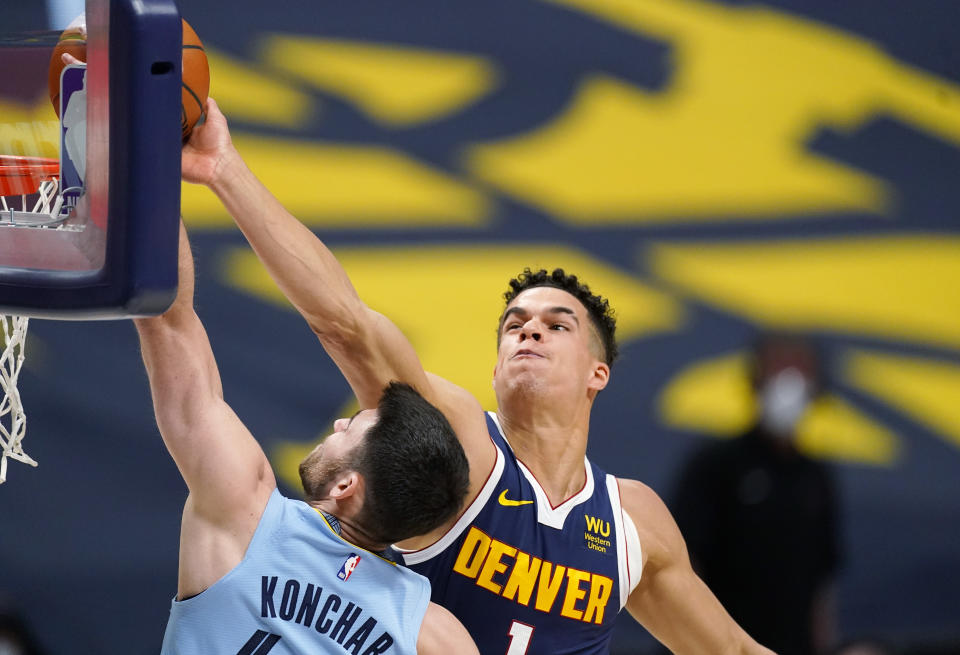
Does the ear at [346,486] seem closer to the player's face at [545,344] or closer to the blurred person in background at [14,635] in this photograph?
the player's face at [545,344]

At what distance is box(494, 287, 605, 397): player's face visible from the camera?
3105 millimetres

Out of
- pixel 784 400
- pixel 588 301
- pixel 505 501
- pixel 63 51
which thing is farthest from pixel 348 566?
pixel 784 400

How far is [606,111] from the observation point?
5172 millimetres

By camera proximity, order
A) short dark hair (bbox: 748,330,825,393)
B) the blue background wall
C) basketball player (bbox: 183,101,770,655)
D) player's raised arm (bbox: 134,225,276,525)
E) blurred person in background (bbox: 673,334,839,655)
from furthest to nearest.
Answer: short dark hair (bbox: 748,330,825,393) < blurred person in background (bbox: 673,334,839,655) < the blue background wall < basketball player (bbox: 183,101,770,655) < player's raised arm (bbox: 134,225,276,525)

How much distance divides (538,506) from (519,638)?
1.17 feet

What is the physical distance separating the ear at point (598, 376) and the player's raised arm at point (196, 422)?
1448mm

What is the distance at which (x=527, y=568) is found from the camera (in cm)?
294

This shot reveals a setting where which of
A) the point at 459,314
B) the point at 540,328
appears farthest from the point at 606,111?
the point at 540,328

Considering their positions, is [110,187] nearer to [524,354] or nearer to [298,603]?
[298,603]

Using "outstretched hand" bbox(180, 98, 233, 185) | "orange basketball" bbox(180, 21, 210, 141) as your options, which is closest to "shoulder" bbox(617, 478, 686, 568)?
"outstretched hand" bbox(180, 98, 233, 185)

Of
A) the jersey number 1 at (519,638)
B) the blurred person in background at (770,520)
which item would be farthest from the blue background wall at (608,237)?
the jersey number 1 at (519,638)

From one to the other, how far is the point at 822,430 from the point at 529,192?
5.75 ft

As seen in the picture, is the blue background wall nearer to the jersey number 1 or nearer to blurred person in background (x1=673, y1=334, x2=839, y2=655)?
blurred person in background (x1=673, y1=334, x2=839, y2=655)

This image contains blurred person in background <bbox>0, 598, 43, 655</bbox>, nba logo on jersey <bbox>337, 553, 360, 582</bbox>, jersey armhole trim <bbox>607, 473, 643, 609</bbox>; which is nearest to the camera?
nba logo on jersey <bbox>337, 553, 360, 582</bbox>
